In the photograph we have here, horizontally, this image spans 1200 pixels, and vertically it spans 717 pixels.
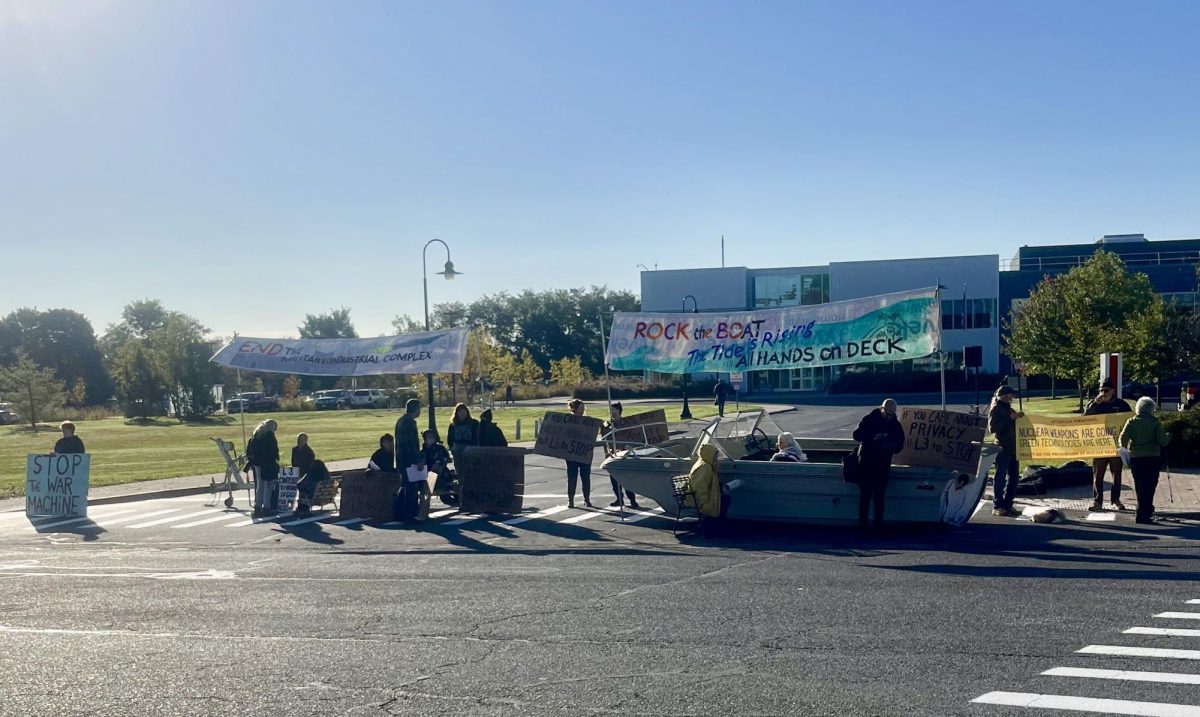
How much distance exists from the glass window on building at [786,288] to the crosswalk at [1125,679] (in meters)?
71.1

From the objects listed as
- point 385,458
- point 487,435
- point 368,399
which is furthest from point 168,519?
point 368,399

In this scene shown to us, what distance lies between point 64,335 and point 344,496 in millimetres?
119748

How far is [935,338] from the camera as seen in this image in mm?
15336

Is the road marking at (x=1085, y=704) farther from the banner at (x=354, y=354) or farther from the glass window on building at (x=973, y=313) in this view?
the glass window on building at (x=973, y=313)

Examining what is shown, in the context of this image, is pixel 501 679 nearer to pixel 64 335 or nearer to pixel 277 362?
pixel 277 362

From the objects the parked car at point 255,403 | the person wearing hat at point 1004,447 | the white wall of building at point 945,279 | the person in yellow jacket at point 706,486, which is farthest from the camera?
the parked car at point 255,403

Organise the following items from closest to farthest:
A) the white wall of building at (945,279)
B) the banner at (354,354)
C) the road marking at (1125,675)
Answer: the road marking at (1125,675), the banner at (354,354), the white wall of building at (945,279)

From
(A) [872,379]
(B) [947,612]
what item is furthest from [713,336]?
(A) [872,379]

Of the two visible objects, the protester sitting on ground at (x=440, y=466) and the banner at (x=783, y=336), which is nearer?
the banner at (x=783, y=336)

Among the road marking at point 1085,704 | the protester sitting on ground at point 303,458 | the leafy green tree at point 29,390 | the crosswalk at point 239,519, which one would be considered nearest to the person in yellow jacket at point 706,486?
the crosswalk at point 239,519

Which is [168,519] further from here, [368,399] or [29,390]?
[368,399]

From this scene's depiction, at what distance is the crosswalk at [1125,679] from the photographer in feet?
19.7

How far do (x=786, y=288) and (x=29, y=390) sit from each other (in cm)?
5018

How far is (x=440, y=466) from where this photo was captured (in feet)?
57.4
